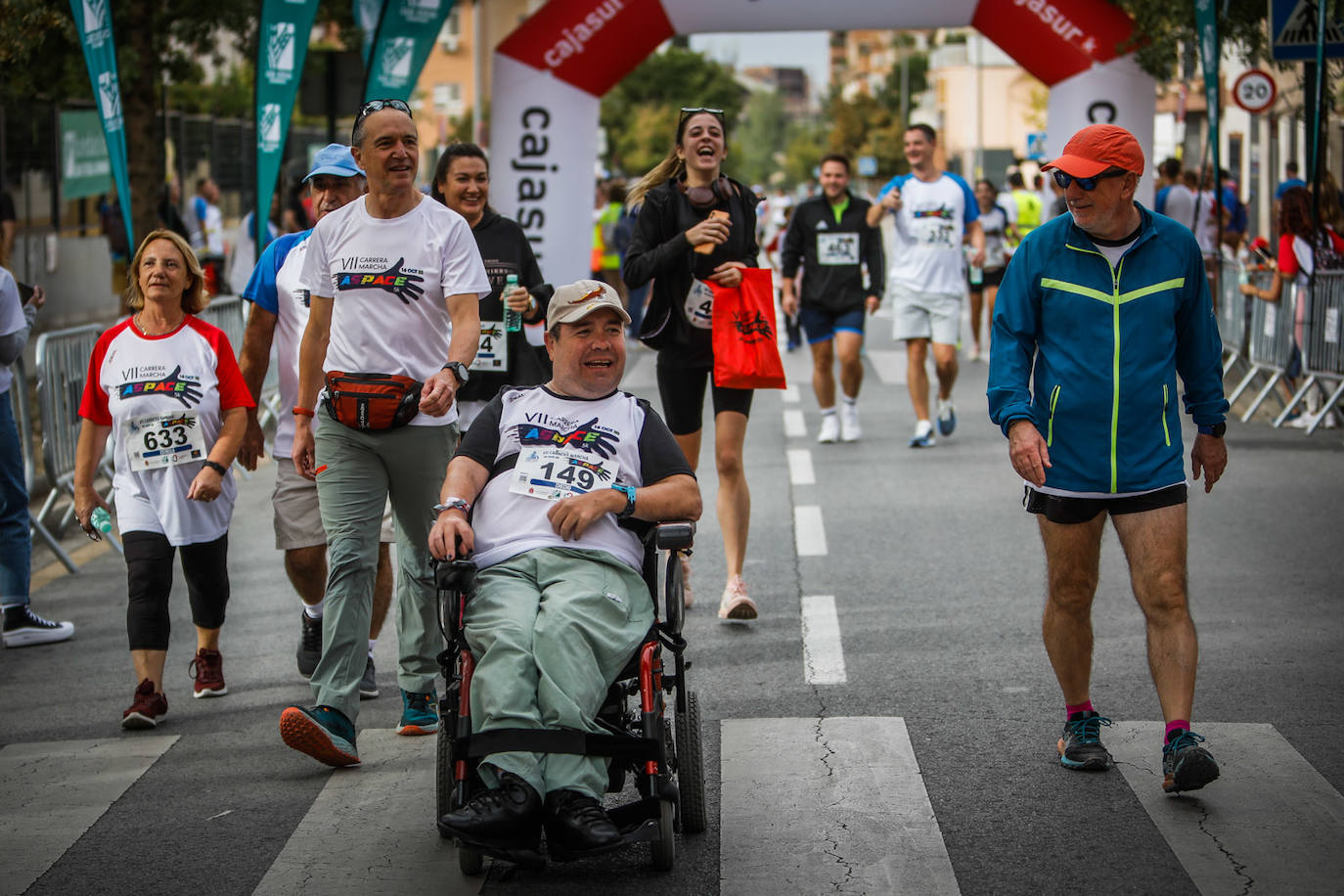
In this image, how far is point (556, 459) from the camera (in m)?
5.07

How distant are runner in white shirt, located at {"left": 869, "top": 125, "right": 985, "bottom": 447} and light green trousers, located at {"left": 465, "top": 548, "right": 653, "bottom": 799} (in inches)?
319

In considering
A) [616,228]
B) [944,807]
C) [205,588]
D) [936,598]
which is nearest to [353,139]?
[205,588]

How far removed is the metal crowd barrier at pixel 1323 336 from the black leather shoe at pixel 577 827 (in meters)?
10.1

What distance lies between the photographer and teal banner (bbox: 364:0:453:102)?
14.3m

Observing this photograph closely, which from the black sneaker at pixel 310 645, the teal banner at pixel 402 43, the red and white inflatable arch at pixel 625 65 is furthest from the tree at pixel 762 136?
the black sneaker at pixel 310 645

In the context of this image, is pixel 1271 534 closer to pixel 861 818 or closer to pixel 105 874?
pixel 861 818

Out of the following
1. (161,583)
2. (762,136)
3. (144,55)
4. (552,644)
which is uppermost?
(762,136)

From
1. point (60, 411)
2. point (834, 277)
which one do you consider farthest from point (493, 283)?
point (834, 277)

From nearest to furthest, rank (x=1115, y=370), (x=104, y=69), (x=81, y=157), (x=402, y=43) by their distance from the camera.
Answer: (x=1115, y=370)
(x=104, y=69)
(x=402, y=43)
(x=81, y=157)

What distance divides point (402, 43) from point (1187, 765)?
11.0m

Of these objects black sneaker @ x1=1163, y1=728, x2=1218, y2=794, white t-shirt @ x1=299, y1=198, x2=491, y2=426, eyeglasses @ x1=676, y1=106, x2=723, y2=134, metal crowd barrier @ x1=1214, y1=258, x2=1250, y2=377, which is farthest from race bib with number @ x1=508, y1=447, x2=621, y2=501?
metal crowd barrier @ x1=1214, y1=258, x2=1250, y2=377

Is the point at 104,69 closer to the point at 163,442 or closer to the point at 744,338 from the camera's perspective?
the point at 163,442

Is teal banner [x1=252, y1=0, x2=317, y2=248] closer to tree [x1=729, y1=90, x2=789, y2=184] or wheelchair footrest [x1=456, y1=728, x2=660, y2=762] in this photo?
wheelchair footrest [x1=456, y1=728, x2=660, y2=762]

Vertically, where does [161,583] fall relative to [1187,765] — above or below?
above
